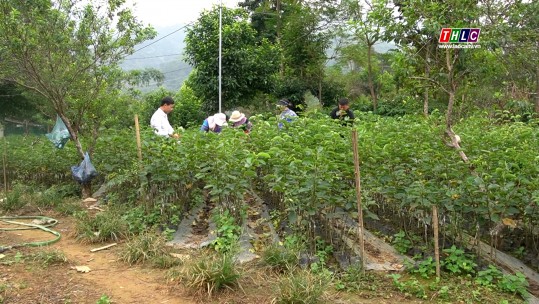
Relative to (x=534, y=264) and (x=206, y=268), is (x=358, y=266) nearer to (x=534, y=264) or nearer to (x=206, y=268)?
(x=206, y=268)

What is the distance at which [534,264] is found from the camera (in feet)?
13.7

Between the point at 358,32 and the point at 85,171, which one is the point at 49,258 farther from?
the point at 358,32

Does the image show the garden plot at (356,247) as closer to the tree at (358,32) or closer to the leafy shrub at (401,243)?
the leafy shrub at (401,243)

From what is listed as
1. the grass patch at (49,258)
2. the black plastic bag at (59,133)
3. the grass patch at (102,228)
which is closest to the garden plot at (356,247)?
the grass patch at (102,228)

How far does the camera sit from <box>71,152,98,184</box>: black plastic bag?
269 inches

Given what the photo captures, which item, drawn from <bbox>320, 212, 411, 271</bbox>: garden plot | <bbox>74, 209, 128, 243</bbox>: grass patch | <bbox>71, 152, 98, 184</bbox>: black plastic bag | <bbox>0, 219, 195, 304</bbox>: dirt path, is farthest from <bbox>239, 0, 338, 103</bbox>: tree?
<bbox>0, 219, 195, 304</bbox>: dirt path

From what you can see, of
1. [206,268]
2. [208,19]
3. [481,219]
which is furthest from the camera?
[208,19]

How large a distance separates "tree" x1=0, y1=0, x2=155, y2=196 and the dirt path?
9.64 feet

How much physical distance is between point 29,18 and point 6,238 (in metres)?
3.16

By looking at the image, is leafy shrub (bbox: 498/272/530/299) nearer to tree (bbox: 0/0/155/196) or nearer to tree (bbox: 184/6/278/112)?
tree (bbox: 0/0/155/196)

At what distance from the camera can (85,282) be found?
395cm

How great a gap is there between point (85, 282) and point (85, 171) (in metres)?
3.24

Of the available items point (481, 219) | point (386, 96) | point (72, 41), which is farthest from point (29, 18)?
point (386, 96)

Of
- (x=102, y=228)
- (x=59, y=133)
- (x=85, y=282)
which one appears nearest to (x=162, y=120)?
(x=59, y=133)
